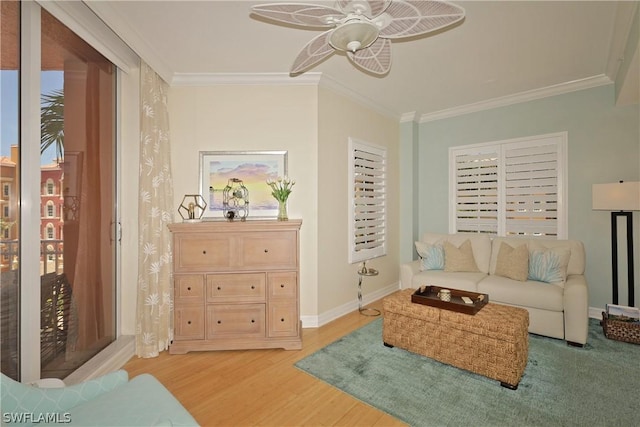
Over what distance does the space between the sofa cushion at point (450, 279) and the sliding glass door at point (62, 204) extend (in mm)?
3546

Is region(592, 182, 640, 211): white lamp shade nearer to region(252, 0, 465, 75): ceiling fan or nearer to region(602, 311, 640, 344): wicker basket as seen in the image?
region(602, 311, 640, 344): wicker basket

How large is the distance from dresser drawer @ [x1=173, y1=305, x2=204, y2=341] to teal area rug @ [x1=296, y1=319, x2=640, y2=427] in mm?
1053

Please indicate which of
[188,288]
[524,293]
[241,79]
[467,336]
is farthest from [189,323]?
[524,293]

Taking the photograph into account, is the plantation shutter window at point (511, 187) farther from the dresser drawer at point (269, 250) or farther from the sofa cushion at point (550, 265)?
the dresser drawer at point (269, 250)

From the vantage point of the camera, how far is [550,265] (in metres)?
3.37

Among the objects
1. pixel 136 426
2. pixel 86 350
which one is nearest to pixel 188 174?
pixel 86 350

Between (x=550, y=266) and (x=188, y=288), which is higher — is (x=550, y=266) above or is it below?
above

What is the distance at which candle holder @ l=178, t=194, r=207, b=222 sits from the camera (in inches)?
128

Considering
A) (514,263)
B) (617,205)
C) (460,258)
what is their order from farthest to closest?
(460,258), (514,263), (617,205)

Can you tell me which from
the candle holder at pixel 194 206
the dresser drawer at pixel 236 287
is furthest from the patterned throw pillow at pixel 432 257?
the candle holder at pixel 194 206

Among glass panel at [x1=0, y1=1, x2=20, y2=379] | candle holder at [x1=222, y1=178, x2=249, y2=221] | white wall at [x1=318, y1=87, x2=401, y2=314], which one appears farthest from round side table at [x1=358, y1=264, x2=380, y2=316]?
glass panel at [x1=0, y1=1, x2=20, y2=379]

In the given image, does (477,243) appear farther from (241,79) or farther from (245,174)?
(241,79)

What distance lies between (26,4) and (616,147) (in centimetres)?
578

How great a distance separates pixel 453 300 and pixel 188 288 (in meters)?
2.55
